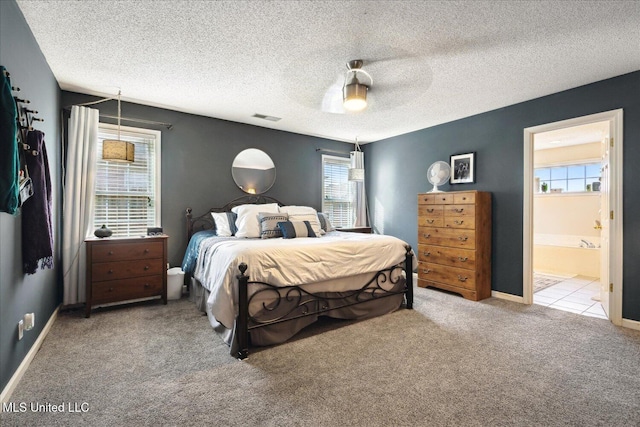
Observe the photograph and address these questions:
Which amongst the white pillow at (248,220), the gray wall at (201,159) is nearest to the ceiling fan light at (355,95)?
the white pillow at (248,220)

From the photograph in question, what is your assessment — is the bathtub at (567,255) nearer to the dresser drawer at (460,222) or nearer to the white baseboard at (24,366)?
the dresser drawer at (460,222)

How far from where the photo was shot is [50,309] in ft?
9.76

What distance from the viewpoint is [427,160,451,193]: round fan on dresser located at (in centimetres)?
446

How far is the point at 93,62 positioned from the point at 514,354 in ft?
14.4

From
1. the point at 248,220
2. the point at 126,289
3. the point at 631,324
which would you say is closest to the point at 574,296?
the point at 631,324

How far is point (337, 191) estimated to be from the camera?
585 centimetres

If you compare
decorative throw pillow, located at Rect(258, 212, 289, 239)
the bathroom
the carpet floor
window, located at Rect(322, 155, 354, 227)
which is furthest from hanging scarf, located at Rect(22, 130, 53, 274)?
the bathroom

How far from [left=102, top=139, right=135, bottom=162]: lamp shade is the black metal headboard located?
105cm

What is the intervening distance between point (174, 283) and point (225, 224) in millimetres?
941

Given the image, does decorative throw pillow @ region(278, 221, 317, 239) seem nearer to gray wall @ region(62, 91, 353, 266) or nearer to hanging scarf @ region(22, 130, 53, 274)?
gray wall @ region(62, 91, 353, 266)

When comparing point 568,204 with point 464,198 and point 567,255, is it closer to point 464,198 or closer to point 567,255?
point 567,255

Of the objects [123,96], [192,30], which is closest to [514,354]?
[192,30]

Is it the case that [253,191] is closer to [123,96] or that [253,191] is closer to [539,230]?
[123,96]

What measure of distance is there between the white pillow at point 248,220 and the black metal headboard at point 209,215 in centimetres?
45
